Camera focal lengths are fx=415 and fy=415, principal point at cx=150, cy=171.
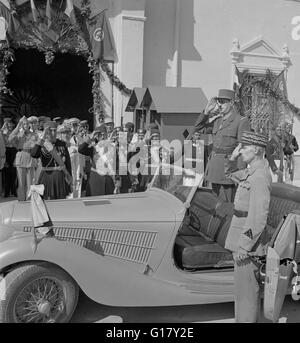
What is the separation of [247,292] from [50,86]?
1268 cm

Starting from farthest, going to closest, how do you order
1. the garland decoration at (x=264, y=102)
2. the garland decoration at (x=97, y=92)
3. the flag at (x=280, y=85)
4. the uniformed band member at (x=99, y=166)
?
the flag at (x=280, y=85), the garland decoration at (x=264, y=102), the garland decoration at (x=97, y=92), the uniformed band member at (x=99, y=166)

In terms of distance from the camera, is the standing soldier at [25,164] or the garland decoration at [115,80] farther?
the garland decoration at [115,80]

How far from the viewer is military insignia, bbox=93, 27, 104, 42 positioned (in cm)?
1027

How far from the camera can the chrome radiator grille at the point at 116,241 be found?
10.7 feet

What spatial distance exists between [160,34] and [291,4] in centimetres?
429

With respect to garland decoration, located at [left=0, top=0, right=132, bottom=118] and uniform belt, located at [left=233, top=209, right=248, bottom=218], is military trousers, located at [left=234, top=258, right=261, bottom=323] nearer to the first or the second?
uniform belt, located at [left=233, top=209, right=248, bottom=218]

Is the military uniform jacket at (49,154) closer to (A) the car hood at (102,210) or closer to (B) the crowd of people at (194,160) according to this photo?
(B) the crowd of people at (194,160)

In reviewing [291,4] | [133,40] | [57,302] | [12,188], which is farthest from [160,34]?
[57,302]

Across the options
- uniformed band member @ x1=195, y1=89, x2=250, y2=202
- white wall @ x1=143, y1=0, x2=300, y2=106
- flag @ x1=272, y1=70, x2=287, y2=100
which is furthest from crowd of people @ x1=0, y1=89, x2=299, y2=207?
flag @ x1=272, y1=70, x2=287, y2=100

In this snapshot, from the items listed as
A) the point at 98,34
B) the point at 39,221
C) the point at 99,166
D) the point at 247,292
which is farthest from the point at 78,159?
the point at 247,292

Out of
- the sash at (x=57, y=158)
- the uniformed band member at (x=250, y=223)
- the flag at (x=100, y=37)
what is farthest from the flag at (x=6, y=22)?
the uniformed band member at (x=250, y=223)

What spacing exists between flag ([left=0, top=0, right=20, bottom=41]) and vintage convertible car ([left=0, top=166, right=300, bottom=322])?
7.01 meters

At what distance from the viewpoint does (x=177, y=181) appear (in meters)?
3.77
